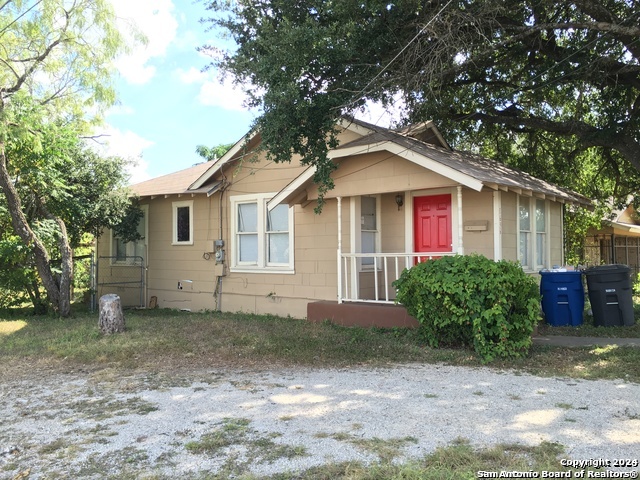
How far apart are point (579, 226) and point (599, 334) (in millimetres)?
10091

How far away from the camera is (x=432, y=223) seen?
33.4 feet

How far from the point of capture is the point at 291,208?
1162cm

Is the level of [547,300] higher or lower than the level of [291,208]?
lower

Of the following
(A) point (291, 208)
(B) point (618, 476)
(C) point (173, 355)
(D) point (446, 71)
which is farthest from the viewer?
(A) point (291, 208)

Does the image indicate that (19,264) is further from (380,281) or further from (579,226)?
(579,226)

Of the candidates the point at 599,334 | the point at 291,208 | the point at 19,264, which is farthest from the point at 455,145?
the point at 19,264

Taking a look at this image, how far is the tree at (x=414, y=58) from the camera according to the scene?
7883 mm

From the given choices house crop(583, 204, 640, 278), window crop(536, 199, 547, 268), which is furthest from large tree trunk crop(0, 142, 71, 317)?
house crop(583, 204, 640, 278)

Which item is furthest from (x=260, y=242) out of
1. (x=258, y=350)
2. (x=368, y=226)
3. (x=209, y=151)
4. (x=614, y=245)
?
(x=209, y=151)

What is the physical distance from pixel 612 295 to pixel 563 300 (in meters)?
0.82

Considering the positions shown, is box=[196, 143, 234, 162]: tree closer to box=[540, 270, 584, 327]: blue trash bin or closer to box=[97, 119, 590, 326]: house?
box=[97, 119, 590, 326]: house

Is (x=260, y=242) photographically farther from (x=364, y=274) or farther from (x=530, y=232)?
(x=530, y=232)

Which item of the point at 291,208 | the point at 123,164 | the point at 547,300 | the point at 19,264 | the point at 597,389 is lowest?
the point at 597,389

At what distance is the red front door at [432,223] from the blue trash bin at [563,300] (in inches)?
75.3
